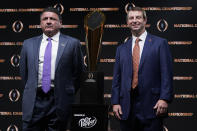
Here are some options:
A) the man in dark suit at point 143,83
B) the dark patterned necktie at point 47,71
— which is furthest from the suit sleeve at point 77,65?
the man in dark suit at point 143,83

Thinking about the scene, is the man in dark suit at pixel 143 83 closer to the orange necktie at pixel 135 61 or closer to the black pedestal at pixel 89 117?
the orange necktie at pixel 135 61

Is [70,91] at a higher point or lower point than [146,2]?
lower

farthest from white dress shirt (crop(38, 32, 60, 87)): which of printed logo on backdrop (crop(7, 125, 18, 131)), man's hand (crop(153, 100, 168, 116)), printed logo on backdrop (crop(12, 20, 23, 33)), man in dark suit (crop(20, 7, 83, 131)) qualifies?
printed logo on backdrop (crop(7, 125, 18, 131))

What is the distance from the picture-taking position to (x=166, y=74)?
249 cm

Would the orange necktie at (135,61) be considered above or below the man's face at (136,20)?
below

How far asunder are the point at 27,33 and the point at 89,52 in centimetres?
223

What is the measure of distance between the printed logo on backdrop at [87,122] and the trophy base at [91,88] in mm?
141

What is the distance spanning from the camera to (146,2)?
4.54m

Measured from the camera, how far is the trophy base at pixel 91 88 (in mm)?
2607

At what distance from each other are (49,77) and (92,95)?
14.7 inches

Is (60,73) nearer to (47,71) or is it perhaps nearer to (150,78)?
(47,71)

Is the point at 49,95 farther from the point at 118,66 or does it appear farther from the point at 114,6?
the point at 114,6

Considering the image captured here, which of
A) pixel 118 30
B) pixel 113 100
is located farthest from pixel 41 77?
pixel 118 30

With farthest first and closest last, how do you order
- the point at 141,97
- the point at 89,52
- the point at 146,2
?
1. the point at 146,2
2. the point at 89,52
3. the point at 141,97
